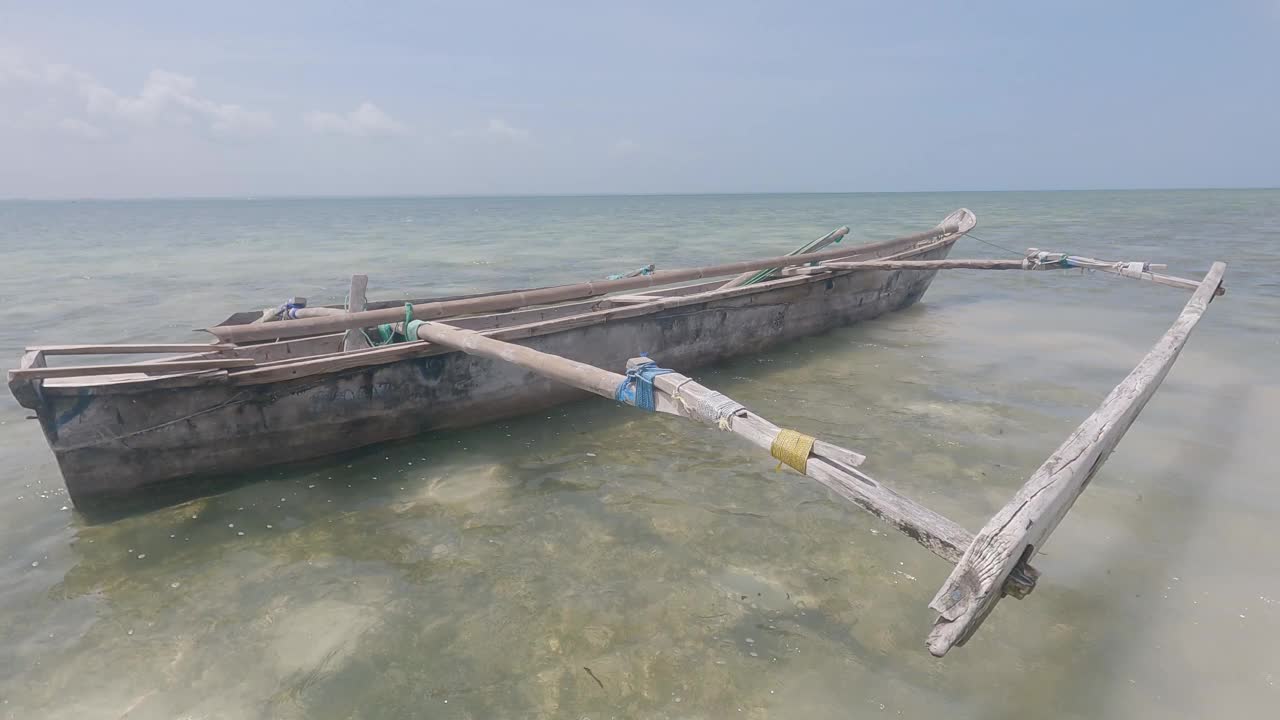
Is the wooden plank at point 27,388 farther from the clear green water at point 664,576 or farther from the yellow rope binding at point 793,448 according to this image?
the yellow rope binding at point 793,448

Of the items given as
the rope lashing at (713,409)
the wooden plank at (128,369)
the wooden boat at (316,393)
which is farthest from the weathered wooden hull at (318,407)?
the rope lashing at (713,409)

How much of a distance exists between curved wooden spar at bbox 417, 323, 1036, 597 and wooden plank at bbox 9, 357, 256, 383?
83.2 inches

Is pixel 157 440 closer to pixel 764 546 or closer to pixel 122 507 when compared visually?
pixel 122 507

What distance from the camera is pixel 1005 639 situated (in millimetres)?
3484

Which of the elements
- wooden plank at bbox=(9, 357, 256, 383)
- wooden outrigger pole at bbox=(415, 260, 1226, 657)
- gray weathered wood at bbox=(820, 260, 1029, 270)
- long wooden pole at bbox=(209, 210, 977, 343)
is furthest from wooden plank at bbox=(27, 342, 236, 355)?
gray weathered wood at bbox=(820, 260, 1029, 270)

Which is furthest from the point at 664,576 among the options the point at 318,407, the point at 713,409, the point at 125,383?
the point at 125,383

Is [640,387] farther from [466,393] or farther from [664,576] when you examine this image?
[466,393]

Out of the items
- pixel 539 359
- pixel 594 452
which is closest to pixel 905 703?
pixel 539 359

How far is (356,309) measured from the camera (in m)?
6.45

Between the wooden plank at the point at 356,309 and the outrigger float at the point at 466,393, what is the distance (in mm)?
21

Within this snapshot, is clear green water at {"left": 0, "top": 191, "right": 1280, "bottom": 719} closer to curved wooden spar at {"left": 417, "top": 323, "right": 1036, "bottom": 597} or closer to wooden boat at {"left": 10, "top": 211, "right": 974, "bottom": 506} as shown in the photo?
wooden boat at {"left": 10, "top": 211, "right": 974, "bottom": 506}

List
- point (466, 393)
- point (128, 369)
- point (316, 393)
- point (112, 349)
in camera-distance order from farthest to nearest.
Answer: point (466, 393), point (316, 393), point (112, 349), point (128, 369)

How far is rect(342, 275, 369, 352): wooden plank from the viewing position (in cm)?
614

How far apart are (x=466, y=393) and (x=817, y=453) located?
4046 mm
